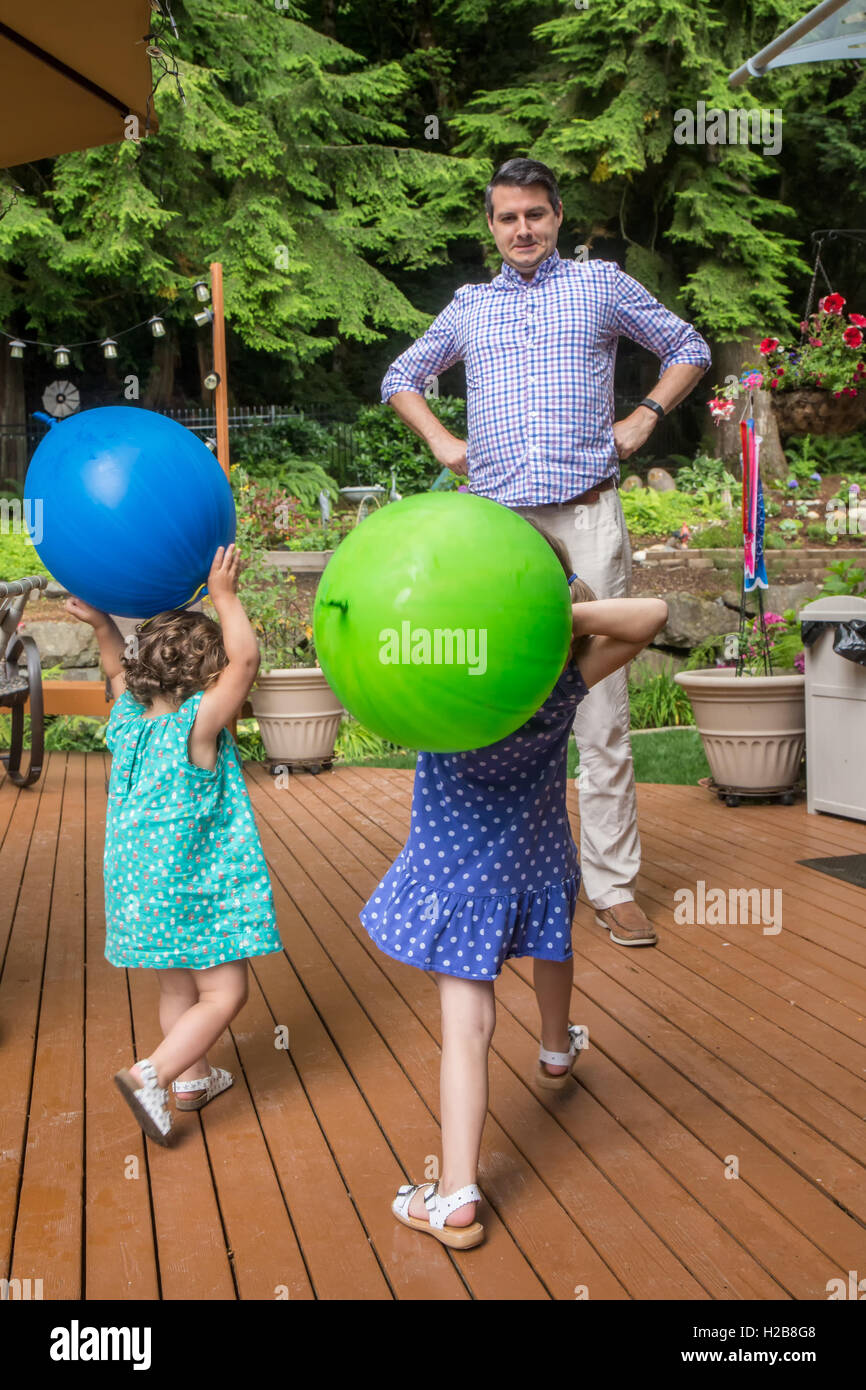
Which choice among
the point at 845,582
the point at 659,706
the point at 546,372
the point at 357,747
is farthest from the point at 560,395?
the point at 659,706

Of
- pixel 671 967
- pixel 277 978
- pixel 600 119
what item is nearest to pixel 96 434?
pixel 277 978

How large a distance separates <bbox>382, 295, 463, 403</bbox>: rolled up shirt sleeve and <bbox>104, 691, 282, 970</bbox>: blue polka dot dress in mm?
1423

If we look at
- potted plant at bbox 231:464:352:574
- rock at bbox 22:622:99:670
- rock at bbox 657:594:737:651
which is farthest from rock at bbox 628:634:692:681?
rock at bbox 22:622:99:670

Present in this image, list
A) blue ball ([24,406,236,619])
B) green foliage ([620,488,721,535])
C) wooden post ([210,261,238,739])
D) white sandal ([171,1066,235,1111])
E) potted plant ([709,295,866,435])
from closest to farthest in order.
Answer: blue ball ([24,406,236,619])
white sandal ([171,1066,235,1111])
potted plant ([709,295,866,435])
wooden post ([210,261,238,739])
green foliage ([620,488,721,535])

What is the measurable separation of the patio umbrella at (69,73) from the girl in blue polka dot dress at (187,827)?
147 cm

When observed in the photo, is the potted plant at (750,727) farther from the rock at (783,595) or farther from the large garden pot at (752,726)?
the rock at (783,595)

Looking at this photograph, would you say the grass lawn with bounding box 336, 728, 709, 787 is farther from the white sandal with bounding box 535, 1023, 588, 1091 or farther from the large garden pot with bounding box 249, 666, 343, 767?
the white sandal with bounding box 535, 1023, 588, 1091

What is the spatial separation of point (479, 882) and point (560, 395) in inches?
61.3

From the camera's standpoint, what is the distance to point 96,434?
216 cm

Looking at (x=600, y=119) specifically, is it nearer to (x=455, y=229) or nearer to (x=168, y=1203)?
(x=455, y=229)

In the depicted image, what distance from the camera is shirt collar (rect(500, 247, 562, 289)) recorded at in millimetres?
3162

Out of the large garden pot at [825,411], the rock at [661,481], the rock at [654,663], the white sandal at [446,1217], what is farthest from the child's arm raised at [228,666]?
the rock at [661,481]

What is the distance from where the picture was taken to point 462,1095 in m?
1.88

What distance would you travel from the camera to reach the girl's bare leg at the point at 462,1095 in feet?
6.15
